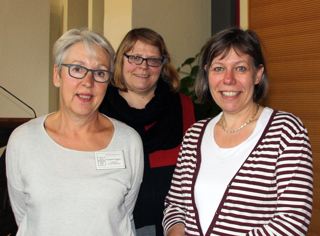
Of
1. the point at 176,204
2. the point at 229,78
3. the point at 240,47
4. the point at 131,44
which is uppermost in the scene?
the point at 131,44

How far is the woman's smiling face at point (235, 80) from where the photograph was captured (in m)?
1.46

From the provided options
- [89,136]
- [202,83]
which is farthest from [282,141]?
[89,136]

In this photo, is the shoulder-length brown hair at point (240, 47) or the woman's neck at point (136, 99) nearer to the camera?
the shoulder-length brown hair at point (240, 47)

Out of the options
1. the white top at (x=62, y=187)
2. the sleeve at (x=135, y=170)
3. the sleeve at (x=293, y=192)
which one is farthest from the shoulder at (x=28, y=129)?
the sleeve at (x=293, y=192)

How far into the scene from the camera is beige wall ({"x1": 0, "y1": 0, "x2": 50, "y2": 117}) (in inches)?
131

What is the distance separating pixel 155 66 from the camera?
2086 mm

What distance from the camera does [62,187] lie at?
1367mm

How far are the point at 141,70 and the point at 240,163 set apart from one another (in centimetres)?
101

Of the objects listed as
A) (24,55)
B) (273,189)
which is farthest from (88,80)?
(24,55)

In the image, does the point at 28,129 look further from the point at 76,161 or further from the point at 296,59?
the point at 296,59

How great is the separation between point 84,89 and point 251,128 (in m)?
0.84

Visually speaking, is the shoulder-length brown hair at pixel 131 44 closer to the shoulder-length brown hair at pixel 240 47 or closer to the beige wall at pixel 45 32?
the shoulder-length brown hair at pixel 240 47

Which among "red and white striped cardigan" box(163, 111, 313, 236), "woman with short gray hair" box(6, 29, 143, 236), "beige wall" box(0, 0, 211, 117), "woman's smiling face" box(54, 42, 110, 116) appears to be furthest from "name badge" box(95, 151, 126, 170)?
"beige wall" box(0, 0, 211, 117)

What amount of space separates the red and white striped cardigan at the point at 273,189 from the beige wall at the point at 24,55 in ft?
9.44
